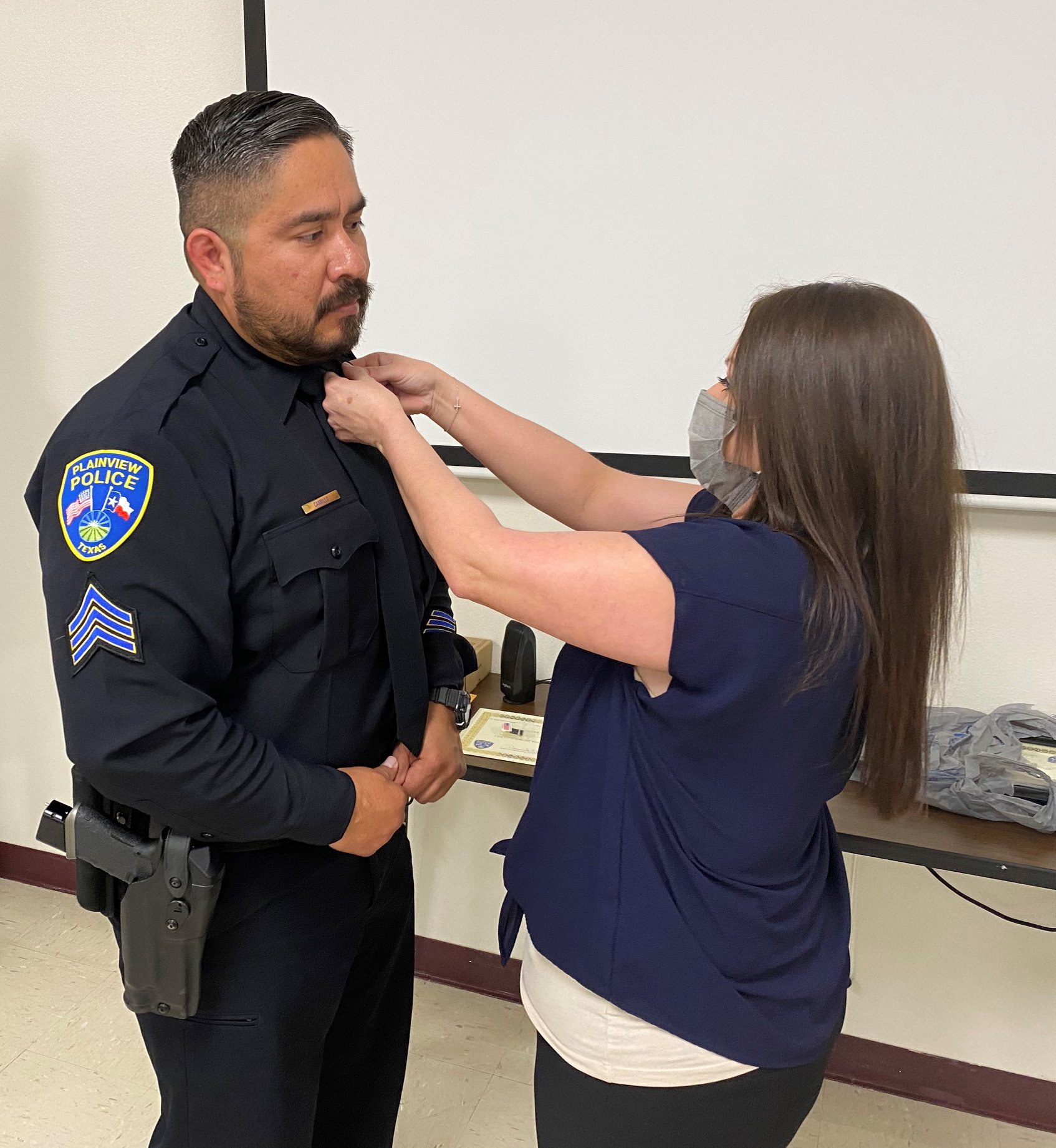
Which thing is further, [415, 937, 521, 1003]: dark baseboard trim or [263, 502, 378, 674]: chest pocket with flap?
[415, 937, 521, 1003]: dark baseboard trim

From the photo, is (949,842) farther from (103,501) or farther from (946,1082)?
(103,501)

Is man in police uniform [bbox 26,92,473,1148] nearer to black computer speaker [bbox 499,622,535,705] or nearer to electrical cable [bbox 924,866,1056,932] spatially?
black computer speaker [bbox 499,622,535,705]

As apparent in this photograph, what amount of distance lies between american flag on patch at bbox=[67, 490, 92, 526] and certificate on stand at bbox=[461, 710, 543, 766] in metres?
0.92

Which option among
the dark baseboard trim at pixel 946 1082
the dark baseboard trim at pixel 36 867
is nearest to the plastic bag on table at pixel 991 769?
the dark baseboard trim at pixel 946 1082

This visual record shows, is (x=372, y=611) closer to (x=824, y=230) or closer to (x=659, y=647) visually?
(x=659, y=647)

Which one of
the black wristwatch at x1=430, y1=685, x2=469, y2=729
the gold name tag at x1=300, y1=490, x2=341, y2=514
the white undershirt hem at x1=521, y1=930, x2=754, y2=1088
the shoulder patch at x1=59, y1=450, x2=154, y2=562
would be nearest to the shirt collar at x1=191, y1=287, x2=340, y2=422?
the gold name tag at x1=300, y1=490, x2=341, y2=514

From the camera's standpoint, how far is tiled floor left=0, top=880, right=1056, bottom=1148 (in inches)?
75.2

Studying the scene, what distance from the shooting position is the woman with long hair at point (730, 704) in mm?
932

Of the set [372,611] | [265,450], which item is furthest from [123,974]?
[265,450]

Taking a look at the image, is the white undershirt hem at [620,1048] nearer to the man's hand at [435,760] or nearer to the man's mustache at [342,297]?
the man's hand at [435,760]

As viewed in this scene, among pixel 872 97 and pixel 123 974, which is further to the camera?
pixel 872 97

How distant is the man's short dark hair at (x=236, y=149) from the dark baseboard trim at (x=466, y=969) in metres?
1.76

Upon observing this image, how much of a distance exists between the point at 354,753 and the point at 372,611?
0.19 meters

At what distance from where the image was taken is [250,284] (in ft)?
3.69
